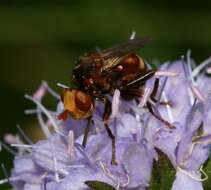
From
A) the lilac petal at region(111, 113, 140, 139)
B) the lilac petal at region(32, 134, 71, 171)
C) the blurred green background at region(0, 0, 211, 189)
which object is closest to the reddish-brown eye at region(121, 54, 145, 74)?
the lilac petal at region(111, 113, 140, 139)

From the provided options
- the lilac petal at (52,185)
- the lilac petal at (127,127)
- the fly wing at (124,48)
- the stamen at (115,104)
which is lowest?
the lilac petal at (52,185)

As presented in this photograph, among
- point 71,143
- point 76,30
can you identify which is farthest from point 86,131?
point 76,30

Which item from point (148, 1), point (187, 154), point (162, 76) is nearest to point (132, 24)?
point (148, 1)

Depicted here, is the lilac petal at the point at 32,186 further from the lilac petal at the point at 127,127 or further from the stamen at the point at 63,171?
the lilac petal at the point at 127,127

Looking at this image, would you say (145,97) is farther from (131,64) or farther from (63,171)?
(63,171)

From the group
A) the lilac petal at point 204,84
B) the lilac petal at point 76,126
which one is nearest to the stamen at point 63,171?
the lilac petal at point 76,126

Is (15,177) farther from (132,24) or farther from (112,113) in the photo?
(132,24)

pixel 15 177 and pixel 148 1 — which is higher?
pixel 148 1
